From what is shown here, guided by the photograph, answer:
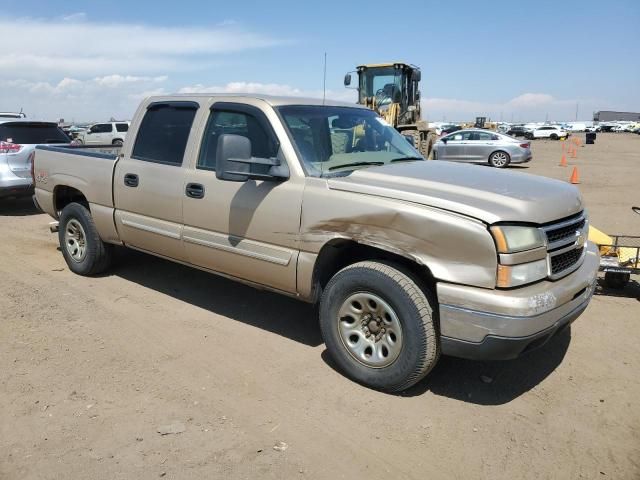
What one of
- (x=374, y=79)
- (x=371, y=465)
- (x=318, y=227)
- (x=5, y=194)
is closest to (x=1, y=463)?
(x=371, y=465)

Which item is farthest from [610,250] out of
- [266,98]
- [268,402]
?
[268,402]

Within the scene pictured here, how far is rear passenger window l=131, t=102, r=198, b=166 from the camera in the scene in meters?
4.69

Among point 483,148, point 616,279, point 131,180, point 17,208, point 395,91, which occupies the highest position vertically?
point 395,91

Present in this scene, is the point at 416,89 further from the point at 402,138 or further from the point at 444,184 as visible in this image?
the point at 444,184

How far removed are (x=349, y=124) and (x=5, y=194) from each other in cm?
748

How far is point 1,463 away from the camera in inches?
112

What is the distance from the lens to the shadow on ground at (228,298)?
4.71 metres

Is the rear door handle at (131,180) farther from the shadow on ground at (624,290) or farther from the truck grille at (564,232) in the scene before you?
the shadow on ground at (624,290)

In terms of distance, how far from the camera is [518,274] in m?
3.07

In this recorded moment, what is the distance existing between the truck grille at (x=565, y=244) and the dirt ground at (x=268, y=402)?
2.86 feet

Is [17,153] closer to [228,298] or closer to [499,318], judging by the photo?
[228,298]

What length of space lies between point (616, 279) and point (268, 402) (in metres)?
3.84

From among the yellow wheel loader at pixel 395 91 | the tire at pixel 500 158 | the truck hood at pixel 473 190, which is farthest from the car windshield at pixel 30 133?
the tire at pixel 500 158

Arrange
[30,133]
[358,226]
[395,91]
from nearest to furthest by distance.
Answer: [358,226] < [30,133] < [395,91]
